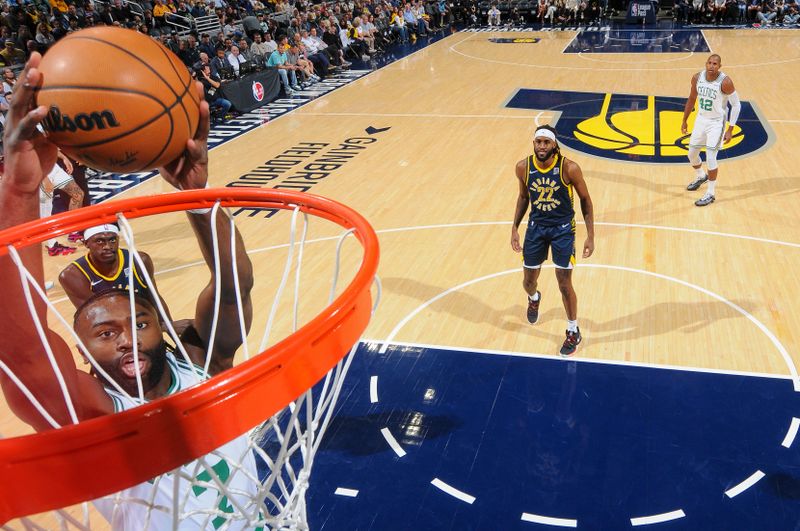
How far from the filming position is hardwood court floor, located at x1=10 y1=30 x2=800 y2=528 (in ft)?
18.2

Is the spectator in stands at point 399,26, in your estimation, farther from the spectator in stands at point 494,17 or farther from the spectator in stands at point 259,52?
the spectator in stands at point 259,52

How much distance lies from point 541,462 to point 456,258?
3.03 meters

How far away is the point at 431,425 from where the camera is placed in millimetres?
4582

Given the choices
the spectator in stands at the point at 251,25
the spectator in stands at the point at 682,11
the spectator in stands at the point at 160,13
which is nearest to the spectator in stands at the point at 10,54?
the spectator in stands at the point at 160,13

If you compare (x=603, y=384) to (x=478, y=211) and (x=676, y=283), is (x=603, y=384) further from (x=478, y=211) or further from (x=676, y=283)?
(x=478, y=211)

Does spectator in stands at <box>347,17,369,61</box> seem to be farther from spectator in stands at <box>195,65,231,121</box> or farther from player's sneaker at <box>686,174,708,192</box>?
player's sneaker at <box>686,174,708,192</box>

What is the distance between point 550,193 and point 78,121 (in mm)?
3551

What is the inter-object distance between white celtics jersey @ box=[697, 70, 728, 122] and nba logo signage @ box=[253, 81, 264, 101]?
8941 millimetres

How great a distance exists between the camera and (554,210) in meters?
5.00

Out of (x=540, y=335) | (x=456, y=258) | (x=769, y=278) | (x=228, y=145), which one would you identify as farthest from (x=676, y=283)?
(x=228, y=145)

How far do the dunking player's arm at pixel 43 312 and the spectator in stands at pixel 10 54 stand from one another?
1377cm

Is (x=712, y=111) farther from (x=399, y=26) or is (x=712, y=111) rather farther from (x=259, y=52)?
(x=399, y=26)

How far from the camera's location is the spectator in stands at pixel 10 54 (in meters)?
13.6

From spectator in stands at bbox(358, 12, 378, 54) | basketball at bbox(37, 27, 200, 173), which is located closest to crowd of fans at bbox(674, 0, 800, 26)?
spectator in stands at bbox(358, 12, 378, 54)
